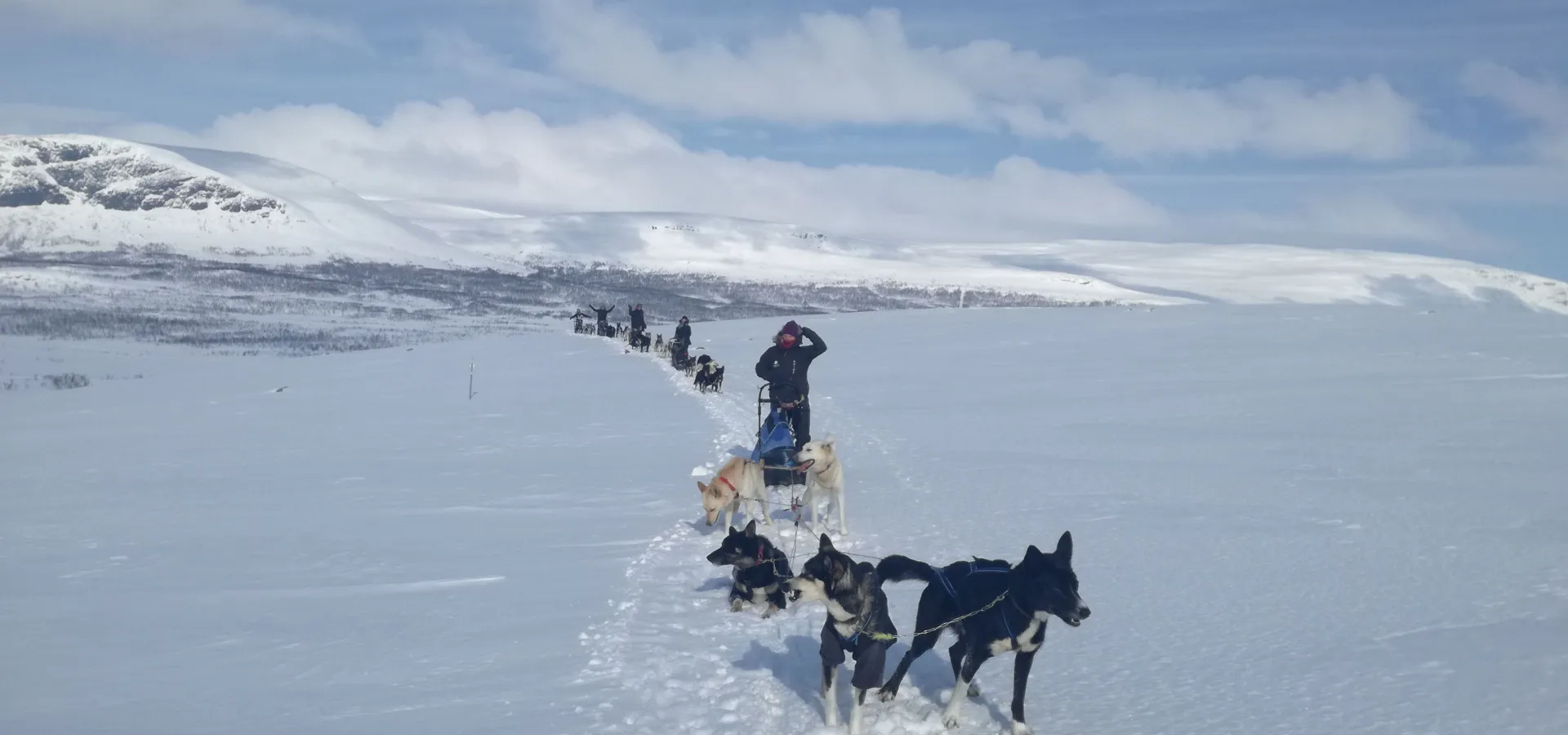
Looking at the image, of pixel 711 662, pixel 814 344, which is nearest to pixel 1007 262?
pixel 814 344

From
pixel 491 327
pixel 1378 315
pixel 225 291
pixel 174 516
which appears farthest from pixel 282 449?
pixel 225 291

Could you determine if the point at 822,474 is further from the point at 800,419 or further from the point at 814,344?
the point at 814,344

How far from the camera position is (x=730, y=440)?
1224 centimetres

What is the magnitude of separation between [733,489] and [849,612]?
133 inches

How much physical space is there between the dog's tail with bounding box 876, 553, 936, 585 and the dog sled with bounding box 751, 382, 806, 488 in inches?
119

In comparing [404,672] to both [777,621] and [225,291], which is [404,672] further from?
[225,291]

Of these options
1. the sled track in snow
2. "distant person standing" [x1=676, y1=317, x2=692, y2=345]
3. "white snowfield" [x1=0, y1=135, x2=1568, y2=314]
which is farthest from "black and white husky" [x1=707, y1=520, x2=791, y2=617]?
"white snowfield" [x1=0, y1=135, x2=1568, y2=314]

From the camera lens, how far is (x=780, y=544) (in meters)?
7.68

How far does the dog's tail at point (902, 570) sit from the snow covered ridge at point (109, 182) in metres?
146

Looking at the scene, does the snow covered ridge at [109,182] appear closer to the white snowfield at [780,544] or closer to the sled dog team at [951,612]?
the white snowfield at [780,544]

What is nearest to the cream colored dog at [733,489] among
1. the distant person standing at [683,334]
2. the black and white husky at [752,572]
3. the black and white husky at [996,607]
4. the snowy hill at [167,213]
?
the black and white husky at [752,572]

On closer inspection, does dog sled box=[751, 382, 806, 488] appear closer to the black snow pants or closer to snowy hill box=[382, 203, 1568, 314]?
the black snow pants

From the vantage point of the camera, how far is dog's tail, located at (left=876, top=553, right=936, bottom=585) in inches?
182

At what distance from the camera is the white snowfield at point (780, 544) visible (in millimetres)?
4605
